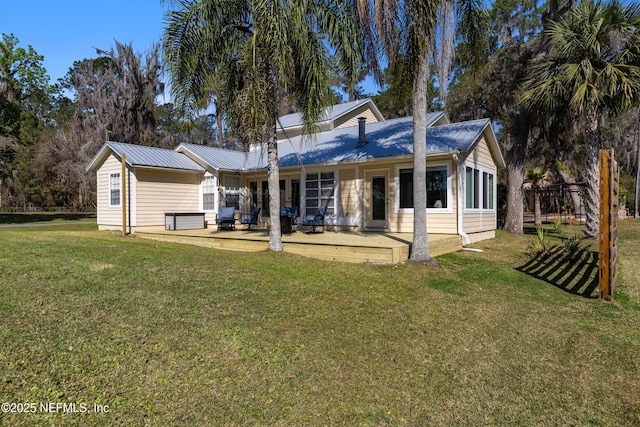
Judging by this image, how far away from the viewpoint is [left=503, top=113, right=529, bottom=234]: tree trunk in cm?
1623

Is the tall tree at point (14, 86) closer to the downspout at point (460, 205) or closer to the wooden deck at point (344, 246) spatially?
the wooden deck at point (344, 246)

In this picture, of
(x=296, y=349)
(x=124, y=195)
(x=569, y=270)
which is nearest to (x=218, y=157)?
(x=124, y=195)

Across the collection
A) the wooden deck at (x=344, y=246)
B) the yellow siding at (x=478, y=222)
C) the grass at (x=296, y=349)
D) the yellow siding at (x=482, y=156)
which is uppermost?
the yellow siding at (x=482, y=156)

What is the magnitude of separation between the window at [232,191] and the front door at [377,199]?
6121 mm

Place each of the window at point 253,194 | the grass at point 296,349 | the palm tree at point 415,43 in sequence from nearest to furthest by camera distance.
A: the grass at point 296,349 → the palm tree at point 415,43 → the window at point 253,194

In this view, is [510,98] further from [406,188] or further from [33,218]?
[33,218]

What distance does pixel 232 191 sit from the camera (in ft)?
53.3

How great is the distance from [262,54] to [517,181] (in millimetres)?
12837

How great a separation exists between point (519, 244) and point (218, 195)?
11265mm

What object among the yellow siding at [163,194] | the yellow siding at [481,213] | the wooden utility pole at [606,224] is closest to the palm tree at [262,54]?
the wooden utility pole at [606,224]

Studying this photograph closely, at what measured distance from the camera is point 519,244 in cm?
1277

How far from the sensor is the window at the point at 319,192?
13.7 meters

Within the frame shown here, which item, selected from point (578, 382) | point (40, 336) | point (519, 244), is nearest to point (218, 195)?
point (519, 244)

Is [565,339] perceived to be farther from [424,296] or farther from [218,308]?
[218,308]
